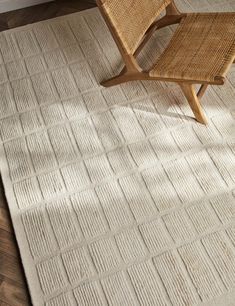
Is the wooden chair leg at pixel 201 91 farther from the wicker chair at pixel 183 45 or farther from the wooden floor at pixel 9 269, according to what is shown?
the wooden floor at pixel 9 269

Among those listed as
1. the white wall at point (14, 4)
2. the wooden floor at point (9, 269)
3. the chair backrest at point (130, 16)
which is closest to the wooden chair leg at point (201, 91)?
the chair backrest at point (130, 16)

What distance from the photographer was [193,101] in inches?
67.6

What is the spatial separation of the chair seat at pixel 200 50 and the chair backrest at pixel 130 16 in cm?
14

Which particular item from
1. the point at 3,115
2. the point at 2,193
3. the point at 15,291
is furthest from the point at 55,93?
the point at 15,291

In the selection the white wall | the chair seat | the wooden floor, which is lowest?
the wooden floor

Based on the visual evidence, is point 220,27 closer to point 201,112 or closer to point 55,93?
point 201,112

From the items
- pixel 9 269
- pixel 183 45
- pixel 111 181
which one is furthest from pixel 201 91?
pixel 9 269

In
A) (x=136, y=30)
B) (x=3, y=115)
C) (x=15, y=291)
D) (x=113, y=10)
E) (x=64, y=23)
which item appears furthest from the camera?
(x=64, y=23)

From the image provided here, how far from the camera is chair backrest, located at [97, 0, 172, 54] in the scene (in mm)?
1645

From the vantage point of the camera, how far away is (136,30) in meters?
1.77

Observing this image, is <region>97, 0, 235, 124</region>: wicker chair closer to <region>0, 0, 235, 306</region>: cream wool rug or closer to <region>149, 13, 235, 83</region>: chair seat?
<region>149, 13, 235, 83</region>: chair seat

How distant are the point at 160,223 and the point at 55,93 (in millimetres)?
883

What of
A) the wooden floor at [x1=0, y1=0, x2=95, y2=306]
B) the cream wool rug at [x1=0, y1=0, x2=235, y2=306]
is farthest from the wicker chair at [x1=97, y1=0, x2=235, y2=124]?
the wooden floor at [x1=0, y1=0, x2=95, y2=306]

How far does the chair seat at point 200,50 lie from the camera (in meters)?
1.59
